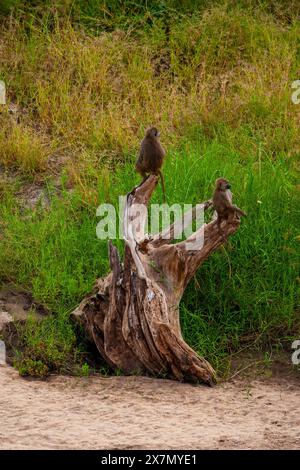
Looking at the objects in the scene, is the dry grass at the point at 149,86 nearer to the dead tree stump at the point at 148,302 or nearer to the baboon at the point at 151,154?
the baboon at the point at 151,154

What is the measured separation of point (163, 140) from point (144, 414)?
11.6ft

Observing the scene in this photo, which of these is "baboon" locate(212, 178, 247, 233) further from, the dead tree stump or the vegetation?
the vegetation

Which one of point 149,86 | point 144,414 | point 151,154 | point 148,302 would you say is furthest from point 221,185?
point 149,86

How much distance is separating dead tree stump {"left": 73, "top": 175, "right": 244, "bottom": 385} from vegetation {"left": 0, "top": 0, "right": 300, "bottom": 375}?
28cm

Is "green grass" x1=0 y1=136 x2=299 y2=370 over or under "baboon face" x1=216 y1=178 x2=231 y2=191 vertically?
under

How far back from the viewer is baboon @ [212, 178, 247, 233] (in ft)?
19.2

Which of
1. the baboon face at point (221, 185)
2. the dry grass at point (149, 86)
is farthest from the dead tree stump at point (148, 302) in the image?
the dry grass at point (149, 86)

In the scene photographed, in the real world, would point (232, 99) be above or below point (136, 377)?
above

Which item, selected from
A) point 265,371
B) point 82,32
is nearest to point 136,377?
point 265,371

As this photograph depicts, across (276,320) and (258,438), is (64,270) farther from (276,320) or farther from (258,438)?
(258,438)

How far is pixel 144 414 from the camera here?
537 centimetres

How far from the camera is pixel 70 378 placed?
6027 millimetres

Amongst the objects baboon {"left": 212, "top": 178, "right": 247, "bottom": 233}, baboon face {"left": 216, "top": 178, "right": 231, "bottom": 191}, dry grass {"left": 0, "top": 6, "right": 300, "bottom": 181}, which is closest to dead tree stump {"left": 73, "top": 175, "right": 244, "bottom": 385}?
baboon {"left": 212, "top": 178, "right": 247, "bottom": 233}
